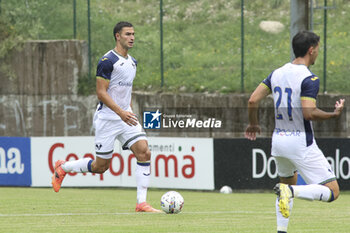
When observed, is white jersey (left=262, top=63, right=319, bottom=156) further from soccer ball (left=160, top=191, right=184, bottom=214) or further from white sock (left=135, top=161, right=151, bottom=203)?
white sock (left=135, top=161, right=151, bottom=203)

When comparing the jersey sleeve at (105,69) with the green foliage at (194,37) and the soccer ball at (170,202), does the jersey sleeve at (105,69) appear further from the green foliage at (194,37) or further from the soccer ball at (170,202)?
the green foliage at (194,37)

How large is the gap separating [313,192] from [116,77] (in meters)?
3.62

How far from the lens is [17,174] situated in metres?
16.6

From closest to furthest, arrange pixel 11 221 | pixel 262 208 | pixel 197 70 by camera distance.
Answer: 1. pixel 11 221
2. pixel 262 208
3. pixel 197 70

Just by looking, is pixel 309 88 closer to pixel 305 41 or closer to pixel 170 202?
pixel 305 41

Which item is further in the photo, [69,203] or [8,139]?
[8,139]

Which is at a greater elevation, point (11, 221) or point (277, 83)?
point (277, 83)

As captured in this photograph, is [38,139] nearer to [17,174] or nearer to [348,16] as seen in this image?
[17,174]

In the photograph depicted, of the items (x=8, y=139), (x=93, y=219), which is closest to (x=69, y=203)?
(x=93, y=219)

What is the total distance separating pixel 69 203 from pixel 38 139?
593cm
